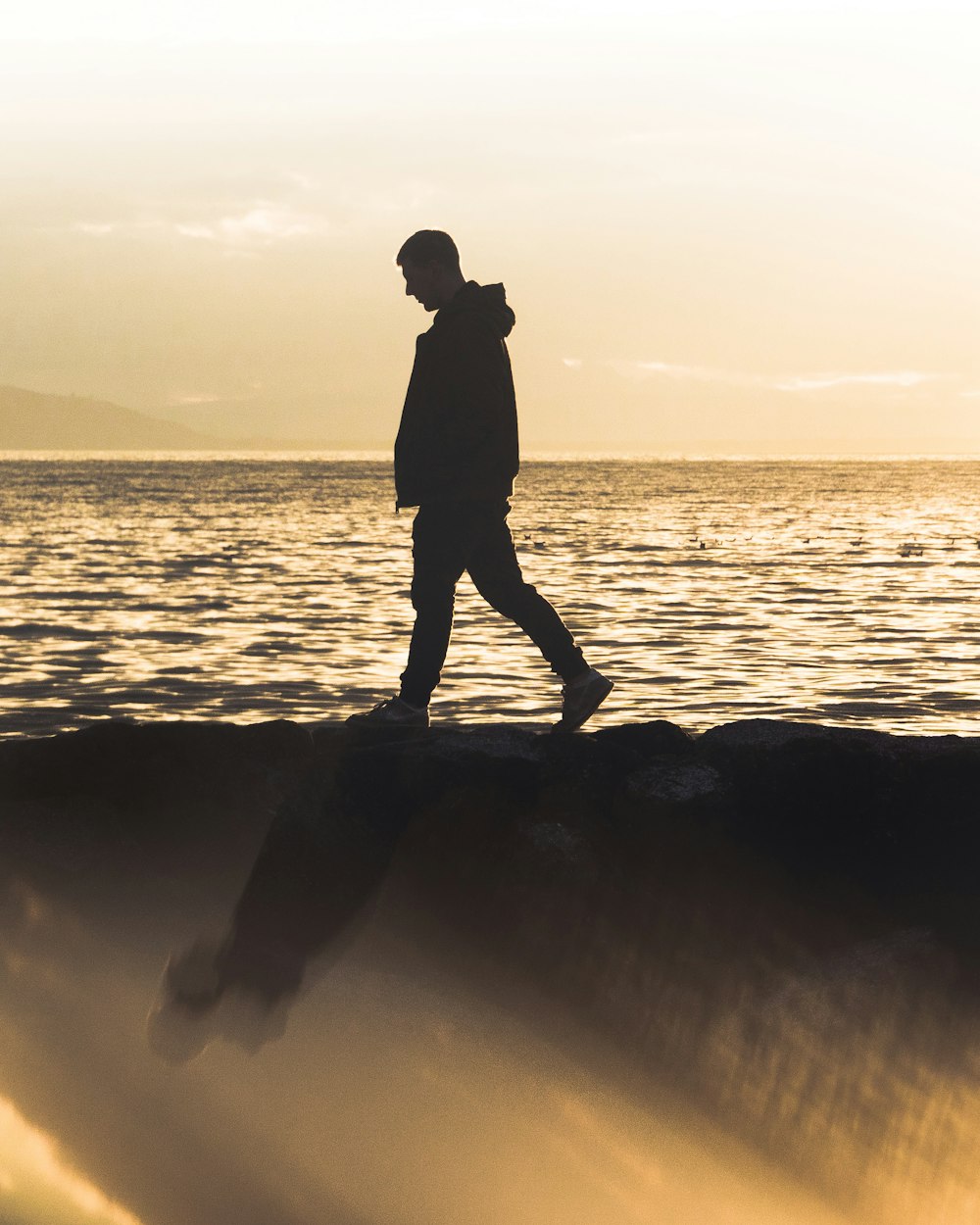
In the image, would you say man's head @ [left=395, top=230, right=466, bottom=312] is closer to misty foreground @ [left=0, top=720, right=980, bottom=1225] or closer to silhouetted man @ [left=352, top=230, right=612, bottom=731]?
silhouetted man @ [left=352, top=230, right=612, bottom=731]

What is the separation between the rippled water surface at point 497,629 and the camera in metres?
11.2

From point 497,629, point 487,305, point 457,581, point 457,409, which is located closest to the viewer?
point 457,409

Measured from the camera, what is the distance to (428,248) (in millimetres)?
6684

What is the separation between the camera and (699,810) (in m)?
5.46

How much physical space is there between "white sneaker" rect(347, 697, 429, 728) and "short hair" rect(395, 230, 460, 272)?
6.61ft

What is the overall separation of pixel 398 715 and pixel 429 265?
6.75ft

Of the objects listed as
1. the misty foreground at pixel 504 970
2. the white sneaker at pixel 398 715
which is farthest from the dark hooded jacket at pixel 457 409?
the misty foreground at pixel 504 970

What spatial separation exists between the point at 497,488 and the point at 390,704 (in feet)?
3.69

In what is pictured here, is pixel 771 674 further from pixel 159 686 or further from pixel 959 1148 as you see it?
pixel 959 1148

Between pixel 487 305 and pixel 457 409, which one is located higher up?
pixel 487 305

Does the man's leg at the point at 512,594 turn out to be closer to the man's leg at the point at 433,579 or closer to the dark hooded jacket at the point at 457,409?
the man's leg at the point at 433,579

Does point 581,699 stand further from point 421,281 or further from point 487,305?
point 421,281

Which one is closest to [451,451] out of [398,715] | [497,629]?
[398,715]

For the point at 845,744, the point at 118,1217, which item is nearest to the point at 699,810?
the point at 845,744
